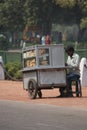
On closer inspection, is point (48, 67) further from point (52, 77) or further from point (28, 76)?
point (28, 76)

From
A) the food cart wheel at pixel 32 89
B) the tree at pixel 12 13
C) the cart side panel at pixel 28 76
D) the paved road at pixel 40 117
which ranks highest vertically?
the tree at pixel 12 13

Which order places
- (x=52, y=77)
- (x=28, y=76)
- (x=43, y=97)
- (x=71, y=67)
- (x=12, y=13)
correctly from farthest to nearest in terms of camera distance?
(x=12, y=13) < (x=43, y=97) < (x=28, y=76) < (x=52, y=77) < (x=71, y=67)

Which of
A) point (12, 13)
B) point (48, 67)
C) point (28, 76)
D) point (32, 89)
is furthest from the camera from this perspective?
point (12, 13)

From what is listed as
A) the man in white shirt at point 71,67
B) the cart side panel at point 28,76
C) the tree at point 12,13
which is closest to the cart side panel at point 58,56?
the man in white shirt at point 71,67

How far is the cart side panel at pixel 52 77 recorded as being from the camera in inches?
672

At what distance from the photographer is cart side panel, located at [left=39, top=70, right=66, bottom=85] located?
17.1 metres

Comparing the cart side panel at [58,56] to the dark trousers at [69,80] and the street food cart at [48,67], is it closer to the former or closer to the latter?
the street food cart at [48,67]

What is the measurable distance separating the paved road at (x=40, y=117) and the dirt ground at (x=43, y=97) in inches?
25.2

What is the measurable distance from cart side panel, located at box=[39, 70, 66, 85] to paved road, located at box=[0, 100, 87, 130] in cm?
126

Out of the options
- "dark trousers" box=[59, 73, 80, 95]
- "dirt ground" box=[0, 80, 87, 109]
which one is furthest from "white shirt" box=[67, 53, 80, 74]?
"dirt ground" box=[0, 80, 87, 109]

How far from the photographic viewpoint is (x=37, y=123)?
11945 millimetres

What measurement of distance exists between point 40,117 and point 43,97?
508 cm

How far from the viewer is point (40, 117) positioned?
13.0 m

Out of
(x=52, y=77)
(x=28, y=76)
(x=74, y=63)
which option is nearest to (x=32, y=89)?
(x=28, y=76)
